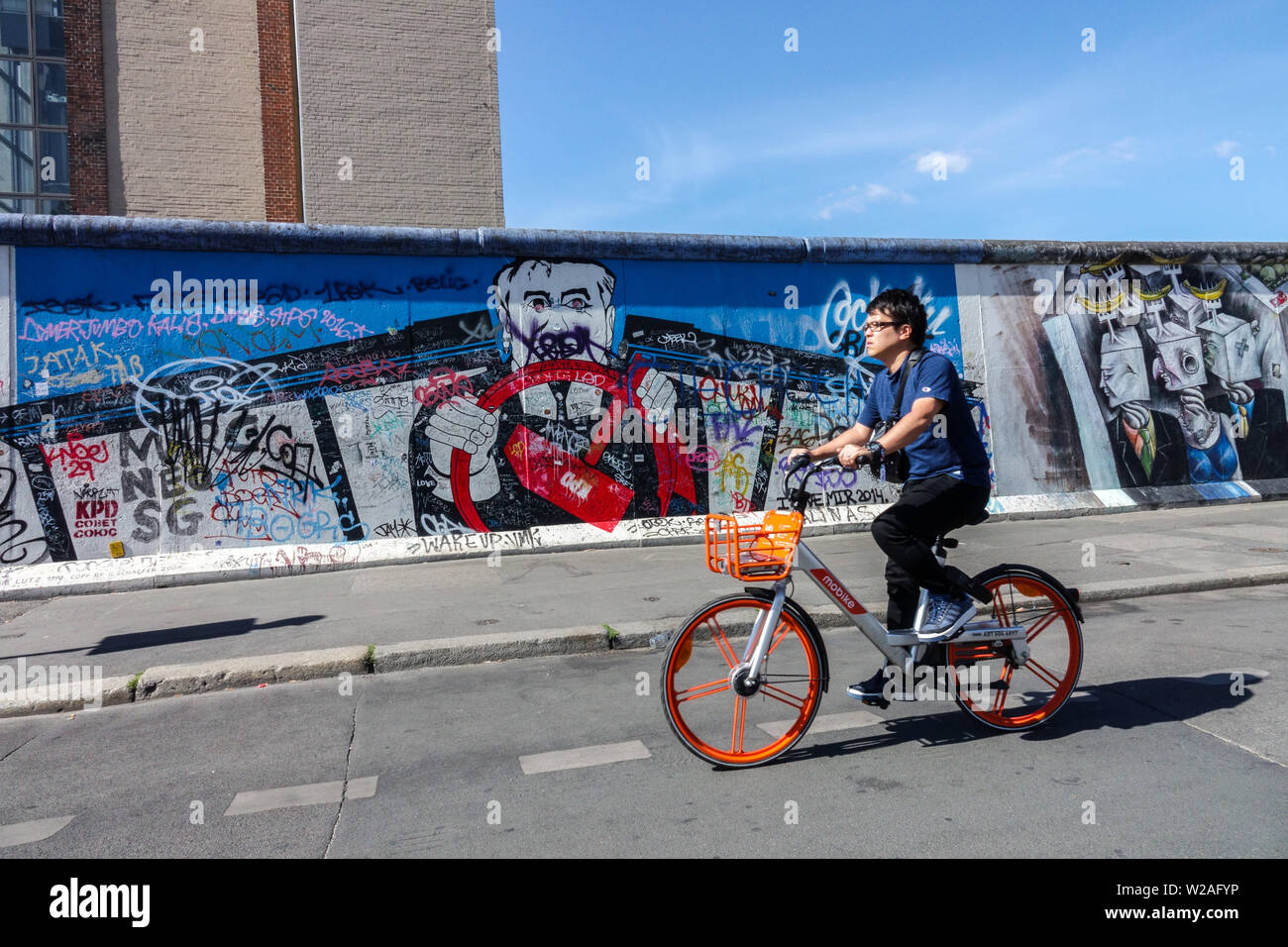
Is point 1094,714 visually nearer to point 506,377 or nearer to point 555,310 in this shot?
point 506,377

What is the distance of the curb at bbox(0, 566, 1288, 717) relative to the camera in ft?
17.9

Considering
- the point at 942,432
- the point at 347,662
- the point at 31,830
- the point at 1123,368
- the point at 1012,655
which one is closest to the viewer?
the point at 31,830

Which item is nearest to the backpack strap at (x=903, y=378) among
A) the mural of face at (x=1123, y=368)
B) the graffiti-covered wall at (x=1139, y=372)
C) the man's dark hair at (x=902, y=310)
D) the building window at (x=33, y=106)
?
the man's dark hair at (x=902, y=310)

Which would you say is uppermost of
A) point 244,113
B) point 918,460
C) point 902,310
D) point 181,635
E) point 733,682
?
point 244,113

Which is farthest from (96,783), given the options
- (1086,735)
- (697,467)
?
(697,467)

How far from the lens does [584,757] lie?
4148mm

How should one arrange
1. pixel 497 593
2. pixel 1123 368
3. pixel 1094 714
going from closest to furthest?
pixel 1094 714
pixel 497 593
pixel 1123 368

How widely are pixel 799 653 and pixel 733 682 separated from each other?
328 millimetres

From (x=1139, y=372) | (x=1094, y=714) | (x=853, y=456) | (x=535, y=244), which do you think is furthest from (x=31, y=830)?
(x=1139, y=372)

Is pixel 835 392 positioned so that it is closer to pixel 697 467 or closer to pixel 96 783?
pixel 697 467

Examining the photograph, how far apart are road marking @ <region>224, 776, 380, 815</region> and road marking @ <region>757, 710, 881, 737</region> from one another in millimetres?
Answer: 1767

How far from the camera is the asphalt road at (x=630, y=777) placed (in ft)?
10.7
